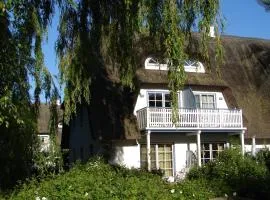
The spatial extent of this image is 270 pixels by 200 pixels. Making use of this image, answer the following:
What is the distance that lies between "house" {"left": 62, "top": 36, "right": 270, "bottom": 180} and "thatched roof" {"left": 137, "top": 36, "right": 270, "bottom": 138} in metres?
0.06

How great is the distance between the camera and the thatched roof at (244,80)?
2938 centimetres

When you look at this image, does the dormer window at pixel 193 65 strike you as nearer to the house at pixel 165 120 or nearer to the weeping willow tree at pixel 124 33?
the house at pixel 165 120

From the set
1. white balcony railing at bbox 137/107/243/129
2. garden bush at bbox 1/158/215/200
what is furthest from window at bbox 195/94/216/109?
garden bush at bbox 1/158/215/200

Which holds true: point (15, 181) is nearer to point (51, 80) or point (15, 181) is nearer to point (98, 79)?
point (51, 80)

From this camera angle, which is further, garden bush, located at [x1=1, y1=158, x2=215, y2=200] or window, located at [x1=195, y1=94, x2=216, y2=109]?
window, located at [x1=195, y1=94, x2=216, y2=109]

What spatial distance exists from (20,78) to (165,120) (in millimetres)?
15902

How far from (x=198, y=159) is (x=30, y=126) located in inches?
603

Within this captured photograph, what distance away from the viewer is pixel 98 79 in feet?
92.9

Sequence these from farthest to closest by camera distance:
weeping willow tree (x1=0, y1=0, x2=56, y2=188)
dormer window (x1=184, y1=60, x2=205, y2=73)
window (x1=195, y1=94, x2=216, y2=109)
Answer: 1. window (x1=195, y1=94, x2=216, y2=109)
2. dormer window (x1=184, y1=60, x2=205, y2=73)
3. weeping willow tree (x1=0, y1=0, x2=56, y2=188)

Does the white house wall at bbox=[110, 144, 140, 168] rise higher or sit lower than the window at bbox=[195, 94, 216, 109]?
lower

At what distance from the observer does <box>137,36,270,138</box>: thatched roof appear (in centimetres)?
2938

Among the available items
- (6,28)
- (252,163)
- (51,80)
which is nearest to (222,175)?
(252,163)

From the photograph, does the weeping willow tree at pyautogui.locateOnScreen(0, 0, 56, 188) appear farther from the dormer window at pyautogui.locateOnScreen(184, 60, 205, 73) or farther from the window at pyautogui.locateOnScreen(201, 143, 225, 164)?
the window at pyautogui.locateOnScreen(201, 143, 225, 164)

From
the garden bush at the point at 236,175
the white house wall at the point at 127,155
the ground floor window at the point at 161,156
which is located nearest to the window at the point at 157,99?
the ground floor window at the point at 161,156
